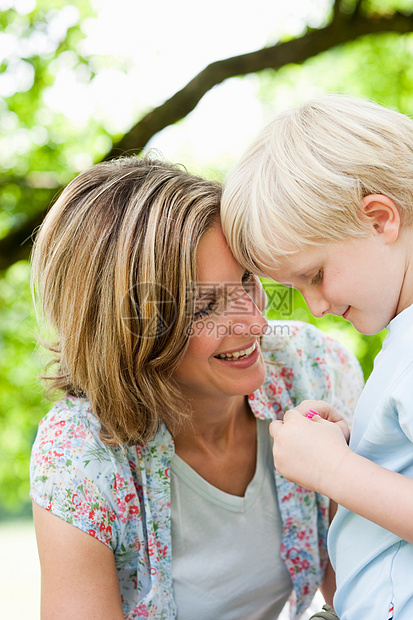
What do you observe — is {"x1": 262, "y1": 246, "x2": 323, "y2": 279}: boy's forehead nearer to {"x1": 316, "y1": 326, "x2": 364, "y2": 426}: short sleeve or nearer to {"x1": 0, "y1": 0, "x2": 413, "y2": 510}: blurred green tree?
{"x1": 316, "y1": 326, "x2": 364, "y2": 426}: short sleeve

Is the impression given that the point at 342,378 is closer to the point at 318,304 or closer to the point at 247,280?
the point at 247,280

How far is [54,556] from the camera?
1535 mm

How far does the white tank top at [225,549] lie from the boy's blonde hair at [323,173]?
74 cm

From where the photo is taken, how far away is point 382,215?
1310mm

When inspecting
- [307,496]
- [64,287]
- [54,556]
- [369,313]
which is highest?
[64,287]

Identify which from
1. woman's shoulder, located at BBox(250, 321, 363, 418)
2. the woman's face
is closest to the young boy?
the woman's face

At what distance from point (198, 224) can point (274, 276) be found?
257mm

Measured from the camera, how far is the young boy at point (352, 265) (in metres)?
1.22

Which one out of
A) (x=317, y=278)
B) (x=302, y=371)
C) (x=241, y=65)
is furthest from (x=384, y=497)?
(x=241, y=65)

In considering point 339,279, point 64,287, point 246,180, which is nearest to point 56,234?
point 64,287

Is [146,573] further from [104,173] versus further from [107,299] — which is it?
[104,173]

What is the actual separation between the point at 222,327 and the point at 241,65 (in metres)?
2.13

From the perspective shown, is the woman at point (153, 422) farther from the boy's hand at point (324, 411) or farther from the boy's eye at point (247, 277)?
the boy's hand at point (324, 411)

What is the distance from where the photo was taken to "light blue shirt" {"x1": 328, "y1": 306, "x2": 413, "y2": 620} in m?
1.18
